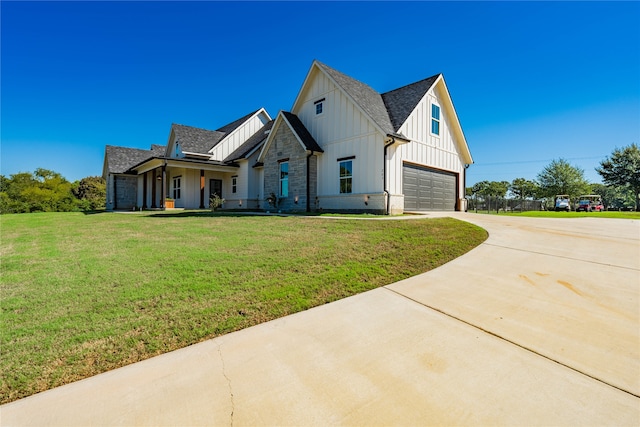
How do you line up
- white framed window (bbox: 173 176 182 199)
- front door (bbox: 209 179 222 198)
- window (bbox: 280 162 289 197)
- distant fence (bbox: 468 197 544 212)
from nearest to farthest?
1. window (bbox: 280 162 289 197)
2. front door (bbox: 209 179 222 198)
3. white framed window (bbox: 173 176 182 199)
4. distant fence (bbox: 468 197 544 212)

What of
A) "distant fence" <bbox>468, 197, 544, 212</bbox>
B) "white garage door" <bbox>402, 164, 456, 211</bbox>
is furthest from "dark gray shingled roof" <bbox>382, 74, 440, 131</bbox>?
"distant fence" <bbox>468, 197, 544, 212</bbox>

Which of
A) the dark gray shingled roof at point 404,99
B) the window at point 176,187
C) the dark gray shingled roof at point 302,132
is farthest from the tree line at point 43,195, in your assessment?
the dark gray shingled roof at point 404,99

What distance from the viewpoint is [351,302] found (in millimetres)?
3492

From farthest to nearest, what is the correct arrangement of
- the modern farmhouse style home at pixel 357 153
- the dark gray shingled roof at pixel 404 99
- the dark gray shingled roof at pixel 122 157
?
the dark gray shingled roof at pixel 122 157 → the dark gray shingled roof at pixel 404 99 → the modern farmhouse style home at pixel 357 153

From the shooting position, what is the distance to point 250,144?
21562mm

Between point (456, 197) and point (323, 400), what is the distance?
1725 centimetres

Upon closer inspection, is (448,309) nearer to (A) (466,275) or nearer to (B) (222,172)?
(A) (466,275)

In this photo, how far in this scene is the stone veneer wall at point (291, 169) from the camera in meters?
14.4

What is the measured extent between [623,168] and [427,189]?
4253cm

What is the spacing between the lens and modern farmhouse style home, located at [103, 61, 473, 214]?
12.4 meters

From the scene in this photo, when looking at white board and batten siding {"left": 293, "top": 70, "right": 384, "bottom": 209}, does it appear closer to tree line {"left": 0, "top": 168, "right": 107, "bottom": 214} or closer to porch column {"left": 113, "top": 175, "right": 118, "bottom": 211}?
porch column {"left": 113, "top": 175, "right": 118, "bottom": 211}

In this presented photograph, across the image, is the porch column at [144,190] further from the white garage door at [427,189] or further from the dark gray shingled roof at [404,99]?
the white garage door at [427,189]

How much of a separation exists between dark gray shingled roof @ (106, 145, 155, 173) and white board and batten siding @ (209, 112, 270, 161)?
9568 millimetres

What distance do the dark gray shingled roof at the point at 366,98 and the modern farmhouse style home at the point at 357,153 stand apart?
0.27 feet
